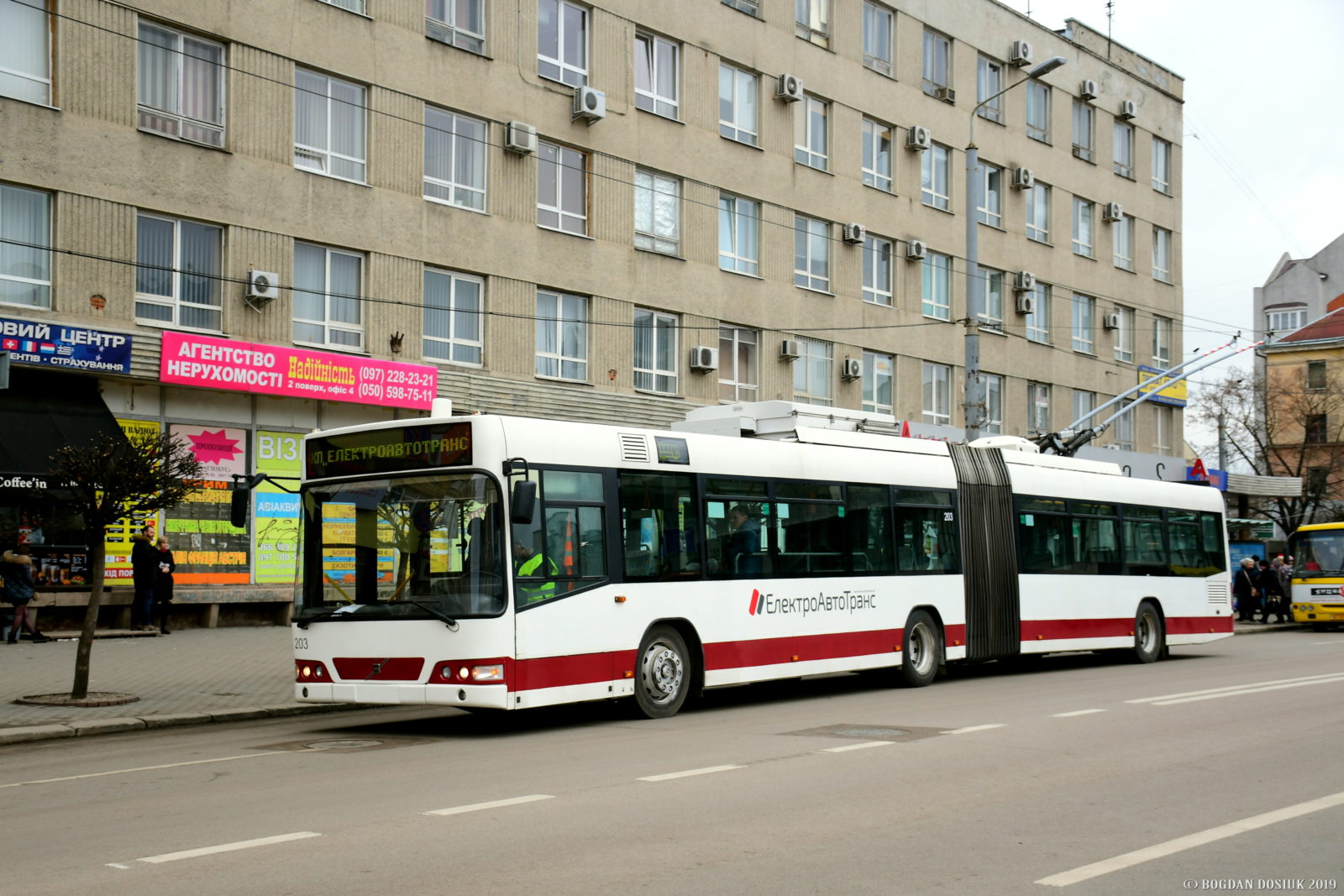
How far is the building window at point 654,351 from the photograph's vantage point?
31.0 metres

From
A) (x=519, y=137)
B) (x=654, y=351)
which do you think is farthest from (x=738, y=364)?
(x=519, y=137)

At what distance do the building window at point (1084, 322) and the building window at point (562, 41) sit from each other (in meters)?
22.3

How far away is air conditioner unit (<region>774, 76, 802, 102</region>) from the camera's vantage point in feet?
112

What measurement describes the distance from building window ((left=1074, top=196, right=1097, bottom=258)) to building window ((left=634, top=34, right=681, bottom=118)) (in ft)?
62.9

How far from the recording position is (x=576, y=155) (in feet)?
97.6

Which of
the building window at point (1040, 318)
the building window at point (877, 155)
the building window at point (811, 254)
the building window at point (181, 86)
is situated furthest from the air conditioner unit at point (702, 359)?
the building window at point (1040, 318)

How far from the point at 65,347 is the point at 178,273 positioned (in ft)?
8.73

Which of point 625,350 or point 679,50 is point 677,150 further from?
point 625,350

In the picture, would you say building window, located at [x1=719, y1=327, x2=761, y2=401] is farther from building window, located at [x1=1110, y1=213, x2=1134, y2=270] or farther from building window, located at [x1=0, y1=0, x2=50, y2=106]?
building window, located at [x1=1110, y1=213, x2=1134, y2=270]

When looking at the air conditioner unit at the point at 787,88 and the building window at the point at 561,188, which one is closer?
the building window at the point at 561,188

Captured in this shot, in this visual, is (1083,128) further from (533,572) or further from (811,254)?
(533,572)

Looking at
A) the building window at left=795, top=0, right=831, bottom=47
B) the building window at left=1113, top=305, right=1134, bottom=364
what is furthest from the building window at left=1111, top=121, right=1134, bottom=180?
the building window at left=795, top=0, right=831, bottom=47

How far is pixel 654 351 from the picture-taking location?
103 feet

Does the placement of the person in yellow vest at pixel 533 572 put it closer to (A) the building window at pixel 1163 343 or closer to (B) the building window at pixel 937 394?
(B) the building window at pixel 937 394
